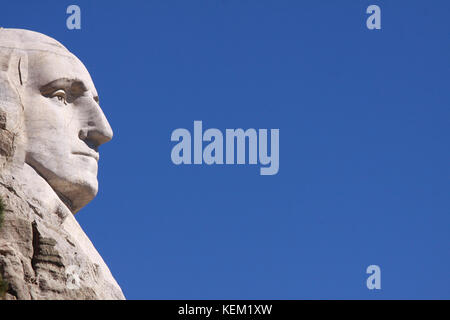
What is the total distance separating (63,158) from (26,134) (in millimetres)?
838

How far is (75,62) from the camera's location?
30.7m

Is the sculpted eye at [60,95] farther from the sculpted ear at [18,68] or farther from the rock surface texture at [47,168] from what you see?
the sculpted ear at [18,68]

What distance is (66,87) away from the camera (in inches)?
1187

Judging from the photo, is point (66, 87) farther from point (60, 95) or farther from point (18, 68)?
point (18, 68)

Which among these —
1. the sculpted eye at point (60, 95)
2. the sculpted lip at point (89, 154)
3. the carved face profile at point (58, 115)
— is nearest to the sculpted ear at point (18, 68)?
the carved face profile at point (58, 115)

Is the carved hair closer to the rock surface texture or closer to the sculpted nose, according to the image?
the rock surface texture

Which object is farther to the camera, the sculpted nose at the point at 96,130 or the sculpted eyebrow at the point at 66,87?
the sculpted nose at the point at 96,130

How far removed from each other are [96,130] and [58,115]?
0.96m

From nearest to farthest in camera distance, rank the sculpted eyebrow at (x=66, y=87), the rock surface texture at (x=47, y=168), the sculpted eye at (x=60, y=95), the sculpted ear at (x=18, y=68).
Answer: the rock surface texture at (x=47, y=168), the sculpted ear at (x=18, y=68), the sculpted eyebrow at (x=66, y=87), the sculpted eye at (x=60, y=95)

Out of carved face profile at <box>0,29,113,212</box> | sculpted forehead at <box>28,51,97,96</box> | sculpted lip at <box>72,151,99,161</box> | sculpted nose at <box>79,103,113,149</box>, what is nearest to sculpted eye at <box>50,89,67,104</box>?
carved face profile at <box>0,29,113,212</box>

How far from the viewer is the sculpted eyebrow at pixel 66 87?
97.7 ft

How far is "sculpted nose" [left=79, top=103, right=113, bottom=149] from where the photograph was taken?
3023cm
